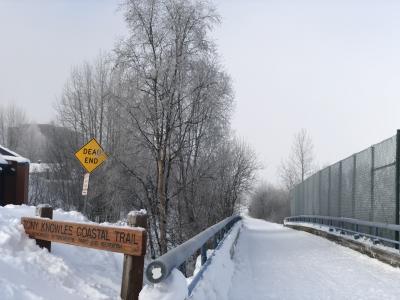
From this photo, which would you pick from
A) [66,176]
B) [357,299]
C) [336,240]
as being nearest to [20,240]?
[357,299]

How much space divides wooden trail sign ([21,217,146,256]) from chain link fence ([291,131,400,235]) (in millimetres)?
9851

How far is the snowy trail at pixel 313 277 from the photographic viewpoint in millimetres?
9031

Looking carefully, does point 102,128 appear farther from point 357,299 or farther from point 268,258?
point 357,299

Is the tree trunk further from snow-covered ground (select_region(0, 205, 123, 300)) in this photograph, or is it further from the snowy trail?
snow-covered ground (select_region(0, 205, 123, 300))

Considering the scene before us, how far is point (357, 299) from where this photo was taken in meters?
8.61

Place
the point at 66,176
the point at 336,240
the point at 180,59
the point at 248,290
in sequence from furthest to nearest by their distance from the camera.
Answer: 1. the point at 66,176
2. the point at 180,59
3. the point at 336,240
4. the point at 248,290

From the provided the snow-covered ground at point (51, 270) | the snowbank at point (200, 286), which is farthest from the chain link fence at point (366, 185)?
the snow-covered ground at point (51, 270)

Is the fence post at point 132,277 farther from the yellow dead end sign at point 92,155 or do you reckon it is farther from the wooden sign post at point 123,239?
the yellow dead end sign at point 92,155

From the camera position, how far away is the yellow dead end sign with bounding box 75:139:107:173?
16.3m

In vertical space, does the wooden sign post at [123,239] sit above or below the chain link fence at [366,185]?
below

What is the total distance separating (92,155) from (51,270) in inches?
377

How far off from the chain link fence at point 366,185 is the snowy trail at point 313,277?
66.0 inches

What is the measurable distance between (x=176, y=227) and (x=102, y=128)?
2181cm

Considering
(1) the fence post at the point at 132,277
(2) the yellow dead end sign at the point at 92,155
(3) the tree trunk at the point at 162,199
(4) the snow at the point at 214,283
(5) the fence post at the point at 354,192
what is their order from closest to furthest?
(1) the fence post at the point at 132,277, (4) the snow at the point at 214,283, (2) the yellow dead end sign at the point at 92,155, (5) the fence post at the point at 354,192, (3) the tree trunk at the point at 162,199
